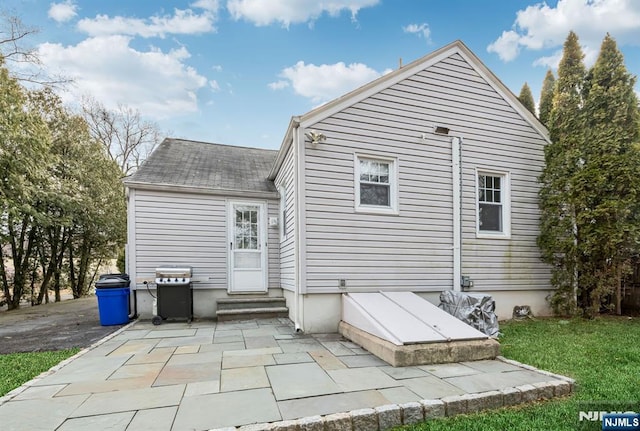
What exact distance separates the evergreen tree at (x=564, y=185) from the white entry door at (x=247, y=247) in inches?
237

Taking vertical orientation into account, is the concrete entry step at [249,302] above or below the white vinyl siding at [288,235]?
below

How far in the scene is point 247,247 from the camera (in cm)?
741

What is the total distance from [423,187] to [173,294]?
17.5 feet

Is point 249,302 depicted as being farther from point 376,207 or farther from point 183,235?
point 376,207

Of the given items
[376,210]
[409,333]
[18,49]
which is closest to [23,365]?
[409,333]

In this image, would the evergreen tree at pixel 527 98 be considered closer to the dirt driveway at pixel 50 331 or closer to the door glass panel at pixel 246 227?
the door glass panel at pixel 246 227

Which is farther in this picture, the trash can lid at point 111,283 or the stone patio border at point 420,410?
the trash can lid at point 111,283

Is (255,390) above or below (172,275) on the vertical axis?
below

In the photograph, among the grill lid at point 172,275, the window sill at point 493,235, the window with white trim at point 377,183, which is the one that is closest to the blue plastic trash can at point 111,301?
the grill lid at point 172,275

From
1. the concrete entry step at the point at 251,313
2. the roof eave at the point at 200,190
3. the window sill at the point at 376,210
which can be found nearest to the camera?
the window sill at the point at 376,210

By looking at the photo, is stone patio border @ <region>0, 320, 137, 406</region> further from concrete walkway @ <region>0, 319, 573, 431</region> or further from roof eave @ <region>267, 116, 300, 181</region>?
roof eave @ <region>267, 116, 300, 181</region>

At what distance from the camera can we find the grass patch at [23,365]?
10.4 ft

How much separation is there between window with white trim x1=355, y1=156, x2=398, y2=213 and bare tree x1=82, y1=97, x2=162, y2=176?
575 inches

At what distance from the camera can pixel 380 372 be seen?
340 cm
